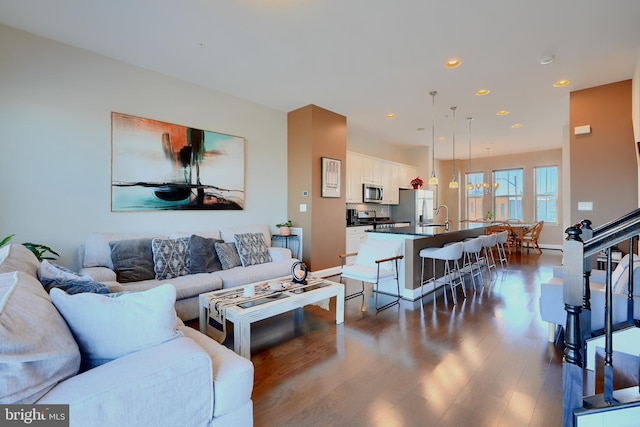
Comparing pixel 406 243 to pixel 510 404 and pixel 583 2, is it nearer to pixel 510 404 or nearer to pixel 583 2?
pixel 510 404

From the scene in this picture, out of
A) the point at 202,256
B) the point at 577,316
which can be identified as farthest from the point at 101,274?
the point at 577,316

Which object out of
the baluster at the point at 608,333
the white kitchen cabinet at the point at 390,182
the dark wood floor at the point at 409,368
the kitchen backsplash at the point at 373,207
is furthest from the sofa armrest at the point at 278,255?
the white kitchen cabinet at the point at 390,182

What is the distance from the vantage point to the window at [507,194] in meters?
9.16

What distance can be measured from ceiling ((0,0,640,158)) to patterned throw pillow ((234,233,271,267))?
2243mm

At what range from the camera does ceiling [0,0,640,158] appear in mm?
2629

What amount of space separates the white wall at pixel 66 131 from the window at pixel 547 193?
31.8 feet

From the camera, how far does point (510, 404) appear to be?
1.84m

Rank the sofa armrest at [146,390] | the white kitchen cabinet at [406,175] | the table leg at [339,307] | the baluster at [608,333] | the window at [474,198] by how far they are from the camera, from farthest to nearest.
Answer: the window at [474,198], the white kitchen cabinet at [406,175], the table leg at [339,307], the baluster at [608,333], the sofa armrest at [146,390]

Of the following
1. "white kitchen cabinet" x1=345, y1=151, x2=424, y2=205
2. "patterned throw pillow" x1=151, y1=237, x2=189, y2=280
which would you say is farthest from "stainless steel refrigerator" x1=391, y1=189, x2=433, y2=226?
"patterned throw pillow" x1=151, y1=237, x2=189, y2=280

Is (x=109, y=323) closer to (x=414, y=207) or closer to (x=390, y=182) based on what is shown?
(x=390, y=182)

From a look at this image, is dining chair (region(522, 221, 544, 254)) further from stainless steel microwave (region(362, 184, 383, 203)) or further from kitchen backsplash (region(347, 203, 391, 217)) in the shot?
stainless steel microwave (region(362, 184, 383, 203))

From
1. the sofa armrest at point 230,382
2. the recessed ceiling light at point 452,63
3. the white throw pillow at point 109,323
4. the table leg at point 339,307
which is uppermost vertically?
the recessed ceiling light at point 452,63

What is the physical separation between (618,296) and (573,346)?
1268mm

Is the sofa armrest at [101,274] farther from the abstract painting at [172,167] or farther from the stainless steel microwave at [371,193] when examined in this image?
the stainless steel microwave at [371,193]
